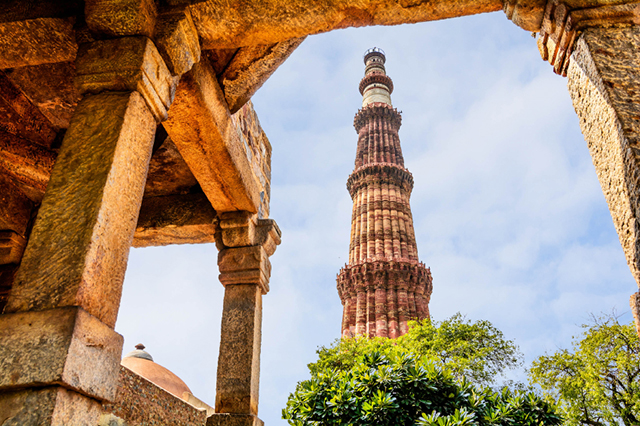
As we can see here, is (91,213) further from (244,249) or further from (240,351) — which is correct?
(244,249)

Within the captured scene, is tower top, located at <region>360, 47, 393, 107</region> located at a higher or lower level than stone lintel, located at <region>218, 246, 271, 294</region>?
higher

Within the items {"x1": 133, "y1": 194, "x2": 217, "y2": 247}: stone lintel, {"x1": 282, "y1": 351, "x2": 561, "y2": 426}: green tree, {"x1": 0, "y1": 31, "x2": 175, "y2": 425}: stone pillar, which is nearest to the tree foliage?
{"x1": 282, "y1": 351, "x2": 561, "y2": 426}: green tree

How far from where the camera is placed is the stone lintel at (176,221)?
4.15 meters

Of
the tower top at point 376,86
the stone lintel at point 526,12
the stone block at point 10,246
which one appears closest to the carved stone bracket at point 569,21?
the stone lintel at point 526,12

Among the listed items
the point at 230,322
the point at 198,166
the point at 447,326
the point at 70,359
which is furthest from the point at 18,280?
the point at 447,326

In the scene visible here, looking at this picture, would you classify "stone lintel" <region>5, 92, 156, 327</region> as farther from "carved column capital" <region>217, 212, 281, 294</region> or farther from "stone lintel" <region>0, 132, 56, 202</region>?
"stone lintel" <region>0, 132, 56, 202</region>

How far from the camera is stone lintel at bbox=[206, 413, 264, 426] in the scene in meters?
3.15

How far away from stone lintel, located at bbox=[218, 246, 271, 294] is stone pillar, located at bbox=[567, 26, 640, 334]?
2485mm

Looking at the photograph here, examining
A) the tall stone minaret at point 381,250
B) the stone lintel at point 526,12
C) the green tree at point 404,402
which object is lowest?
the green tree at point 404,402

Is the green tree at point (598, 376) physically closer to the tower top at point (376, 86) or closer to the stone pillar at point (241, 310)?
the stone pillar at point (241, 310)

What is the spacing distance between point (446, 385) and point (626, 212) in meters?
3.13

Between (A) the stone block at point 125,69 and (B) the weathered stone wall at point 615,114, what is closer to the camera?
(B) the weathered stone wall at point 615,114

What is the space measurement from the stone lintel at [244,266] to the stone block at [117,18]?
2011 millimetres

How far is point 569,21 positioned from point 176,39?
184 centimetres
